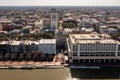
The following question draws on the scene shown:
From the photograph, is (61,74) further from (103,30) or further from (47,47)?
(103,30)

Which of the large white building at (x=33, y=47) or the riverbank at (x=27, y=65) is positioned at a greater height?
the large white building at (x=33, y=47)

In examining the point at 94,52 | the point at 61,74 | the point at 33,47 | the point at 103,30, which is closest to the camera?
the point at 61,74

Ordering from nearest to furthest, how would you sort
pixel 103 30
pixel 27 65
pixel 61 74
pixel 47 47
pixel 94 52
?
1. pixel 61 74
2. pixel 27 65
3. pixel 94 52
4. pixel 47 47
5. pixel 103 30

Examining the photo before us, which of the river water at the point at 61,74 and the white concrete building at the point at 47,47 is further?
the white concrete building at the point at 47,47

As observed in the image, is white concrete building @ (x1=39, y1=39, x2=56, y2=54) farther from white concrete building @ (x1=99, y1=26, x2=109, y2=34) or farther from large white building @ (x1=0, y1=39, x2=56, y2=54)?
white concrete building @ (x1=99, y1=26, x2=109, y2=34)

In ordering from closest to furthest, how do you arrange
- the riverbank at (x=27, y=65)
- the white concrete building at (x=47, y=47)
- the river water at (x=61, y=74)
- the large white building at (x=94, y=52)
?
the river water at (x=61, y=74) → the riverbank at (x=27, y=65) → the large white building at (x=94, y=52) → the white concrete building at (x=47, y=47)

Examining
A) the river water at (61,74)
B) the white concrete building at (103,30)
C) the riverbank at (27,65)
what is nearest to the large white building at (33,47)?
the riverbank at (27,65)

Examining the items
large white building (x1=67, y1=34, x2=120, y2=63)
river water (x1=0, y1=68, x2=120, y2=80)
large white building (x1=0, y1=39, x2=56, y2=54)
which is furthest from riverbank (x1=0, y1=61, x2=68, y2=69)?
large white building (x1=0, y1=39, x2=56, y2=54)

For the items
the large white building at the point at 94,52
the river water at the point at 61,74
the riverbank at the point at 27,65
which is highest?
the large white building at the point at 94,52

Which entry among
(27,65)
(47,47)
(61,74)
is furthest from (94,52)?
(27,65)

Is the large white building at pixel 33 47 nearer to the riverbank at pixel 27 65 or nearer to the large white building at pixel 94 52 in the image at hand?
the riverbank at pixel 27 65
